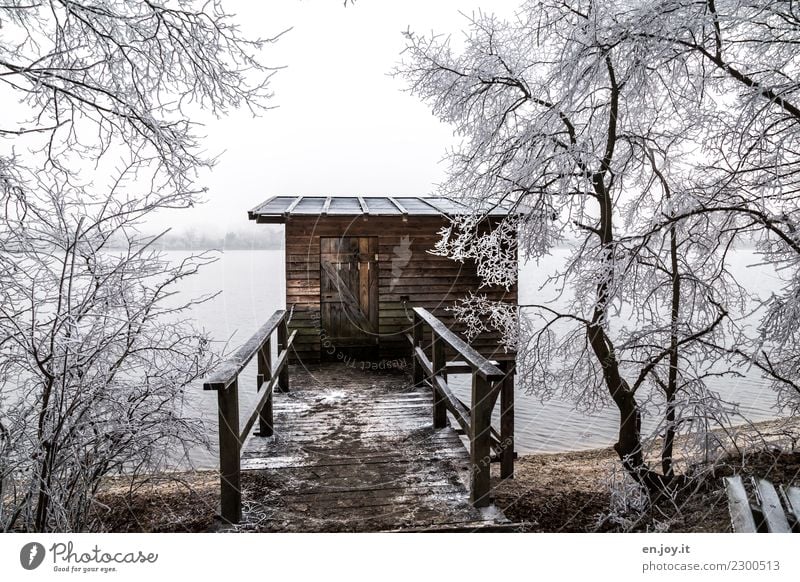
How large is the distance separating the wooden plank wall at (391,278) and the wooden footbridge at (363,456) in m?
1.92

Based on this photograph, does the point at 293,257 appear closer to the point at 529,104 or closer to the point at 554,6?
the point at 529,104

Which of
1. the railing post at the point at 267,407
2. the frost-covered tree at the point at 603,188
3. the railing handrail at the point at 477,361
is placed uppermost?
the frost-covered tree at the point at 603,188

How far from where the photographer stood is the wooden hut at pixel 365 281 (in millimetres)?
6242

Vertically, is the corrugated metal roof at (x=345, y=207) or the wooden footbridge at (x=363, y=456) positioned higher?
the corrugated metal roof at (x=345, y=207)

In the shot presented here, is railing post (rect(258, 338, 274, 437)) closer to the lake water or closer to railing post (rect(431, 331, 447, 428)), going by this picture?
the lake water

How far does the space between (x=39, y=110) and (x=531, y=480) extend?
512 cm

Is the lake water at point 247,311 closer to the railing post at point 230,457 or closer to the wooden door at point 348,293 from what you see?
the railing post at point 230,457

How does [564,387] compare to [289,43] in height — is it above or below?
below

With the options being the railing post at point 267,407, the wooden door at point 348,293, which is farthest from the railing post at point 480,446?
the wooden door at point 348,293

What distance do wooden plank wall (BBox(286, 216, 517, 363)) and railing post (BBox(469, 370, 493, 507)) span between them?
3844 millimetres

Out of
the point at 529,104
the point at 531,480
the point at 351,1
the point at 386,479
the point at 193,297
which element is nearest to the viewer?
the point at 193,297
